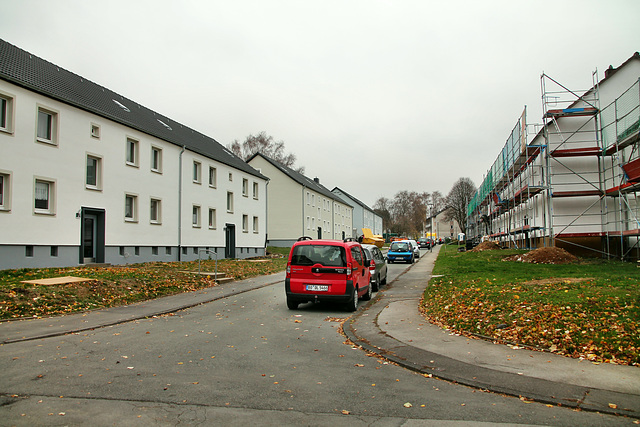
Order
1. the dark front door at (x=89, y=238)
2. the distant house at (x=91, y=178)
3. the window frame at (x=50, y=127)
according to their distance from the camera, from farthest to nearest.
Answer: the dark front door at (x=89, y=238) → the window frame at (x=50, y=127) → the distant house at (x=91, y=178)

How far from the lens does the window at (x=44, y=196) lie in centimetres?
1869

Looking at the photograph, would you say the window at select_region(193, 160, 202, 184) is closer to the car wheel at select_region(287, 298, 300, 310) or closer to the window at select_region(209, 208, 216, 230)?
the window at select_region(209, 208, 216, 230)

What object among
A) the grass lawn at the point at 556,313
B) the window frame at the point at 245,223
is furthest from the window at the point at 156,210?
the grass lawn at the point at 556,313

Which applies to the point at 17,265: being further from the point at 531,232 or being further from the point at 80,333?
the point at 531,232

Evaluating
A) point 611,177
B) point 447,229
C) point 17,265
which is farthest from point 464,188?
point 17,265

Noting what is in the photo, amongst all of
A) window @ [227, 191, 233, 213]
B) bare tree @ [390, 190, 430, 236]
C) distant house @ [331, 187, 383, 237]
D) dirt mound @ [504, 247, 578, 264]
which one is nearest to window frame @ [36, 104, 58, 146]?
window @ [227, 191, 233, 213]

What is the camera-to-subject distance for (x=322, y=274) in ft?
38.0

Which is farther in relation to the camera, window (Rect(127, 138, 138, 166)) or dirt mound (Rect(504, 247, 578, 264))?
window (Rect(127, 138, 138, 166))

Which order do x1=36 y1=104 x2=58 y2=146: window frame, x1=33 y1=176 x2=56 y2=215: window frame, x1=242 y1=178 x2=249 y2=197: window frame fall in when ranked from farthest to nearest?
x1=242 y1=178 x2=249 y2=197: window frame → x1=36 y1=104 x2=58 y2=146: window frame → x1=33 y1=176 x2=56 y2=215: window frame

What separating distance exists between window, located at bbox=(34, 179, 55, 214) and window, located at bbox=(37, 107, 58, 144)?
1714mm

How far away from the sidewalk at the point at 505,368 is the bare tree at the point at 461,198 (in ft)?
271

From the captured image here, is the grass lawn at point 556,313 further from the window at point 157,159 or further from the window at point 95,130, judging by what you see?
the window at point 157,159

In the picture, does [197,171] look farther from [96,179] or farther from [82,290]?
[82,290]

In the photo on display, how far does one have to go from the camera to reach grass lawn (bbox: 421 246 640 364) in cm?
693
